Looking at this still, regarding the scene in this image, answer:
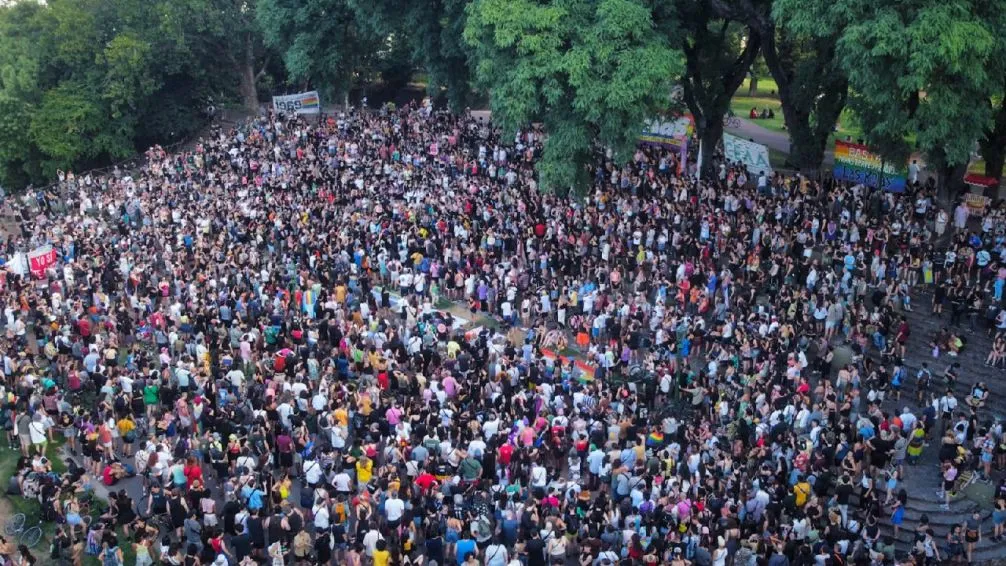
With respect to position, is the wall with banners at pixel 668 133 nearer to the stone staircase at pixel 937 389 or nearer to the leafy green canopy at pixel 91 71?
the stone staircase at pixel 937 389

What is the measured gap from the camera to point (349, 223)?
2844cm

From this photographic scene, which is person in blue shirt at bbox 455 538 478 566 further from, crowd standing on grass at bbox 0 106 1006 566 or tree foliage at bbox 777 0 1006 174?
tree foliage at bbox 777 0 1006 174

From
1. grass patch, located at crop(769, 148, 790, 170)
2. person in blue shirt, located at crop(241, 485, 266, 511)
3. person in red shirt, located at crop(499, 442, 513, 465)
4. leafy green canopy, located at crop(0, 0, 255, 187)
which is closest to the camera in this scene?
person in blue shirt, located at crop(241, 485, 266, 511)

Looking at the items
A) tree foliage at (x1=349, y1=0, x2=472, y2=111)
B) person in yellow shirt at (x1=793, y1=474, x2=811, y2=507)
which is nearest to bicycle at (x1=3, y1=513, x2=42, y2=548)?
person in yellow shirt at (x1=793, y1=474, x2=811, y2=507)

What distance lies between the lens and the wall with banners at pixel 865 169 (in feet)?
90.8

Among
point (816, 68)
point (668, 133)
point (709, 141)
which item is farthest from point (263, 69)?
point (816, 68)

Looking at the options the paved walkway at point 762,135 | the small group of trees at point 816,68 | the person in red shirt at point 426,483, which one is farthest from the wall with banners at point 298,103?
the person in red shirt at point 426,483

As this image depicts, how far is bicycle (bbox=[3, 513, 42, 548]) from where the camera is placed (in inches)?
679

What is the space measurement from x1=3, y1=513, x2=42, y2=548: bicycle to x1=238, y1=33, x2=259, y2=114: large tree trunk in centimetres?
3240

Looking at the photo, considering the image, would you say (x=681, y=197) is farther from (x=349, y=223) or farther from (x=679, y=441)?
(x=679, y=441)

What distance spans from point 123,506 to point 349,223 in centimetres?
1352

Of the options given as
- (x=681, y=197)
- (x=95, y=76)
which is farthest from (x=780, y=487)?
(x=95, y=76)

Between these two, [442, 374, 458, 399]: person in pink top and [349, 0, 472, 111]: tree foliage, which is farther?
[349, 0, 472, 111]: tree foliage

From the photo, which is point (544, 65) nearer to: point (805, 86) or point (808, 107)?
point (805, 86)
